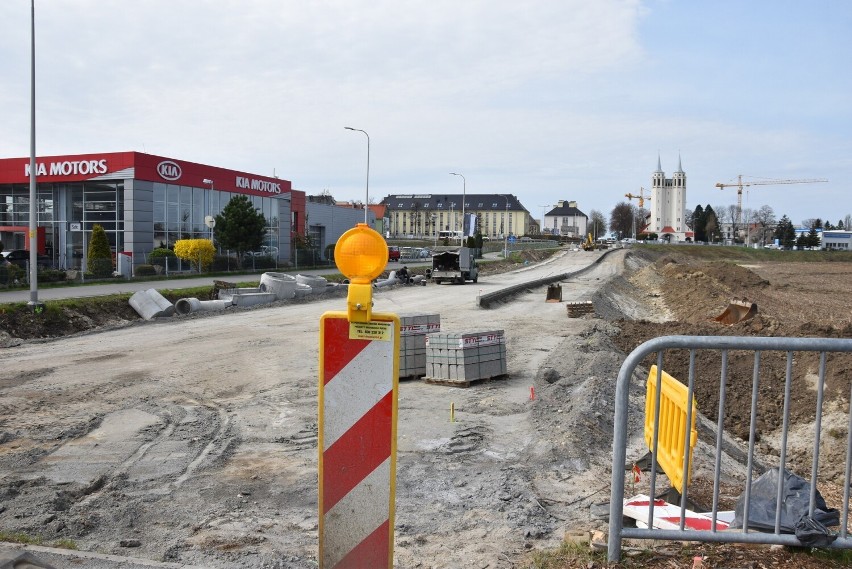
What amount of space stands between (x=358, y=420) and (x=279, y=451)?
3.94 metres

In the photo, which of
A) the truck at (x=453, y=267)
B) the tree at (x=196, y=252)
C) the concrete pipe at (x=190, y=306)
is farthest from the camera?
the truck at (x=453, y=267)

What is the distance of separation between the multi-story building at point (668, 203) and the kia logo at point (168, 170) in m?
150

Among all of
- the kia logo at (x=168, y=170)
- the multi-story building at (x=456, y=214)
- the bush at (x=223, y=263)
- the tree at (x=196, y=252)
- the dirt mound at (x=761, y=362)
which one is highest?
the multi-story building at (x=456, y=214)

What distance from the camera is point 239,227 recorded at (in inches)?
1623

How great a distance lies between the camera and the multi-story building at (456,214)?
157 m

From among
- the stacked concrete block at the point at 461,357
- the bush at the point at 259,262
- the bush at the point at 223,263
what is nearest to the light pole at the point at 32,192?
the stacked concrete block at the point at 461,357

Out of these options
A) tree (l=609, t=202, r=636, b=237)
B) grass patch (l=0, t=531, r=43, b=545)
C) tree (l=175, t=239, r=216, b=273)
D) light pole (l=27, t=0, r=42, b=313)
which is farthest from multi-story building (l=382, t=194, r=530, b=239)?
grass patch (l=0, t=531, r=43, b=545)

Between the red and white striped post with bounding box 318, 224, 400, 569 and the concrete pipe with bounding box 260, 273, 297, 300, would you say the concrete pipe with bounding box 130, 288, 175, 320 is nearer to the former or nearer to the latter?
the concrete pipe with bounding box 260, 273, 297, 300

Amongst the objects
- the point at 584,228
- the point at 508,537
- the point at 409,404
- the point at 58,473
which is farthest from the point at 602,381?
the point at 584,228

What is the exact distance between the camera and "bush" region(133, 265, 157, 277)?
3459 cm

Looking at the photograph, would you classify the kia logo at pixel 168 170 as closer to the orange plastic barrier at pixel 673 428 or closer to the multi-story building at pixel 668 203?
the orange plastic barrier at pixel 673 428

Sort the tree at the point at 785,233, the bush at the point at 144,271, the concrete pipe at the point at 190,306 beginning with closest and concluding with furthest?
1. the concrete pipe at the point at 190,306
2. the bush at the point at 144,271
3. the tree at the point at 785,233

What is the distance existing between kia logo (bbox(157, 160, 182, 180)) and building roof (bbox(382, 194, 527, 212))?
375ft

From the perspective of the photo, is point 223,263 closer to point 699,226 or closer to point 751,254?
point 751,254
